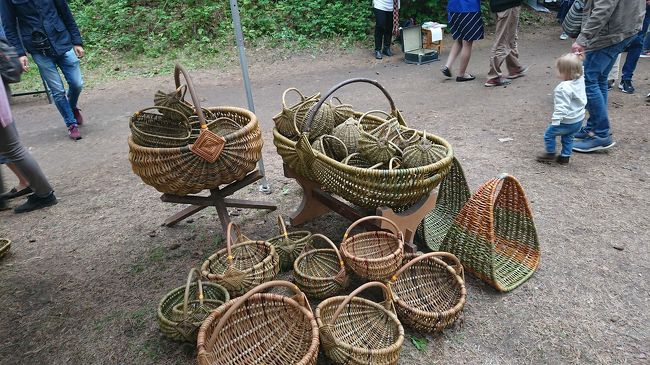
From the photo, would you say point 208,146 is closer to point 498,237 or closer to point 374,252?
point 374,252

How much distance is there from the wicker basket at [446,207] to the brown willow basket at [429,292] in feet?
1.09

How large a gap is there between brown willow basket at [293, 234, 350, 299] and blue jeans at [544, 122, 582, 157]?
2448 mm

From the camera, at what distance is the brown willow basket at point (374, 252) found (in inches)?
93.2

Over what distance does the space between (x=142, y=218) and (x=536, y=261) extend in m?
2.89

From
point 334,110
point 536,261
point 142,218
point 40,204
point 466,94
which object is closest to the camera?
point 536,261

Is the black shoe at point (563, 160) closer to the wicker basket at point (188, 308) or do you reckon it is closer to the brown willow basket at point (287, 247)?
the brown willow basket at point (287, 247)

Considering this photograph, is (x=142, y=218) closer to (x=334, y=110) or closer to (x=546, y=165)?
(x=334, y=110)

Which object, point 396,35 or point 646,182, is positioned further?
point 396,35

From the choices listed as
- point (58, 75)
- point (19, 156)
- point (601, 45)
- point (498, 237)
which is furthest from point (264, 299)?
point (58, 75)

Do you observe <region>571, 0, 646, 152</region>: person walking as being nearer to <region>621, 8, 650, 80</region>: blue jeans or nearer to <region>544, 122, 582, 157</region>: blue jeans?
<region>544, 122, 582, 157</region>: blue jeans

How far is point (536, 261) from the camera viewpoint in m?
2.78

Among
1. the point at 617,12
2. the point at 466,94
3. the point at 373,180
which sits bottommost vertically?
the point at 466,94

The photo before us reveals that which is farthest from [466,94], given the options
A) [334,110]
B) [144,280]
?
[144,280]

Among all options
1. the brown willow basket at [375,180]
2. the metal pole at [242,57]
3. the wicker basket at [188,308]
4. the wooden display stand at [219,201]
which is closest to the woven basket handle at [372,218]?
the brown willow basket at [375,180]
